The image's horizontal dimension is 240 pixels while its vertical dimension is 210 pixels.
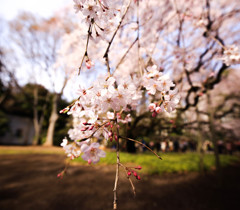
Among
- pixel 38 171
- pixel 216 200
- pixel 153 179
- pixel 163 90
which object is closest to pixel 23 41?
pixel 38 171

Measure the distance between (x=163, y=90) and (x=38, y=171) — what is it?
5.85 meters

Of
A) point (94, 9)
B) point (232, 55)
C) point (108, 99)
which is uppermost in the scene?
point (232, 55)

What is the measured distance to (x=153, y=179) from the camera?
15.8ft

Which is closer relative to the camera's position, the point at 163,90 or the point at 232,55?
the point at 163,90

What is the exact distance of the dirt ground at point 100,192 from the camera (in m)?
3.05

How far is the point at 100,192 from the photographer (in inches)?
143

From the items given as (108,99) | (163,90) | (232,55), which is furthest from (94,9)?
(232,55)

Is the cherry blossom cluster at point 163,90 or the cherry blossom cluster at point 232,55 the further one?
the cherry blossom cluster at point 232,55

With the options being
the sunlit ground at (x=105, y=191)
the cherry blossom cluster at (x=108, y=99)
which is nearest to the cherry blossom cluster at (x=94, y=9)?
the cherry blossom cluster at (x=108, y=99)

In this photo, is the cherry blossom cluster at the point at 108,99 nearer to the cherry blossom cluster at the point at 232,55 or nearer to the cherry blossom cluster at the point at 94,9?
the cherry blossom cluster at the point at 94,9

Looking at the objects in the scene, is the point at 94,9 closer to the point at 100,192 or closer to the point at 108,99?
the point at 108,99

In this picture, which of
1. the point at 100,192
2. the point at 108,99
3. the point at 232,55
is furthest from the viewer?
the point at 100,192

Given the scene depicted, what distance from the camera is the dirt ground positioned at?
3049mm

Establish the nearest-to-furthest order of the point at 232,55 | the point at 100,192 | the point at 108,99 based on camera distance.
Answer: the point at 108,99 → the point at 232,55 → the point at 100,192
